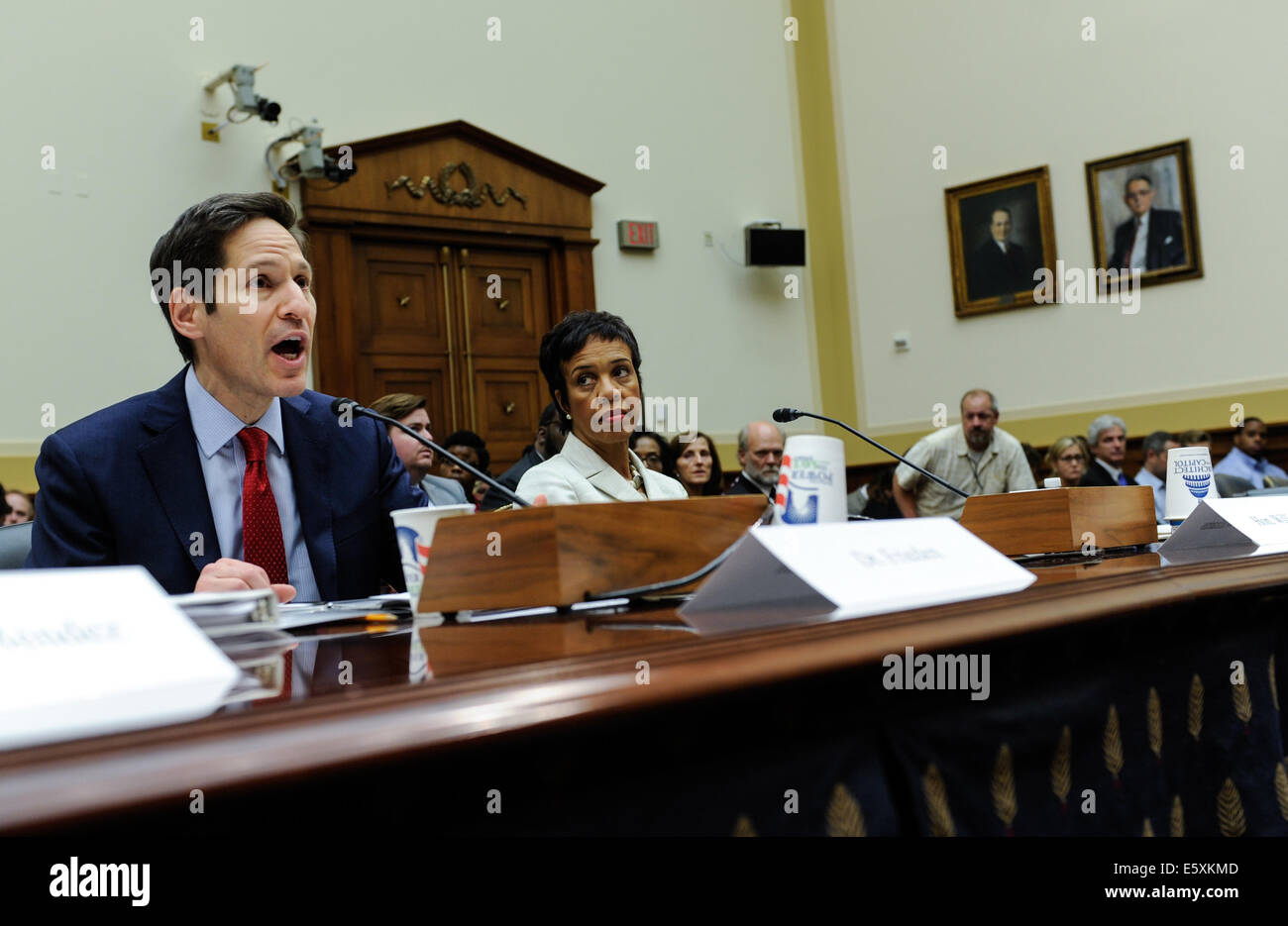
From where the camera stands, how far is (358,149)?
21.2ft

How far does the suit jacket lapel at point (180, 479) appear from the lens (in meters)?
1.60

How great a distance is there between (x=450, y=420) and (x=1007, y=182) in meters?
3.82

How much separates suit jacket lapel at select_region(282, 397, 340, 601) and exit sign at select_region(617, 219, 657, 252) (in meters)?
5.87

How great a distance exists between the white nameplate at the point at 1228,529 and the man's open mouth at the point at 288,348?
1.20 m

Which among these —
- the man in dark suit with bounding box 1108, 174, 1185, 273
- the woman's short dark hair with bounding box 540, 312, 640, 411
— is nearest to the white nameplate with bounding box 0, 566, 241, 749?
the woman's short dark hair with bounding box 540, 312, 640, 411

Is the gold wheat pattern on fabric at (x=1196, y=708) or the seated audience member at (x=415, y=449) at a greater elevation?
the seated audience member at (x=415, y=449)

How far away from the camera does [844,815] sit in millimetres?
771

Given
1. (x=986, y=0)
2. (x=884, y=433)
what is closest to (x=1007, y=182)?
(x=986, y=0)

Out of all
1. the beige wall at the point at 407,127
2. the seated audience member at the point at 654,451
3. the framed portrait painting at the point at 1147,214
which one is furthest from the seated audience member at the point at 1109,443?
the seated audience member at the point at 654,451

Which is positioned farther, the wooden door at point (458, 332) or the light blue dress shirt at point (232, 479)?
the wooden door at point (458, 332)

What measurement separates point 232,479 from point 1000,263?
6.82 meters

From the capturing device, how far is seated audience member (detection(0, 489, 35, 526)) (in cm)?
487

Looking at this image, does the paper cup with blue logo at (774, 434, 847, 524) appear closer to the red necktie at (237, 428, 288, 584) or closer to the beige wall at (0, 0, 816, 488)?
the red necktie at (237, 428, 288, 584)

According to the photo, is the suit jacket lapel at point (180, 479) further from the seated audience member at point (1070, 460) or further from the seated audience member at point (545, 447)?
the seated audience member at point (1070, 460)
